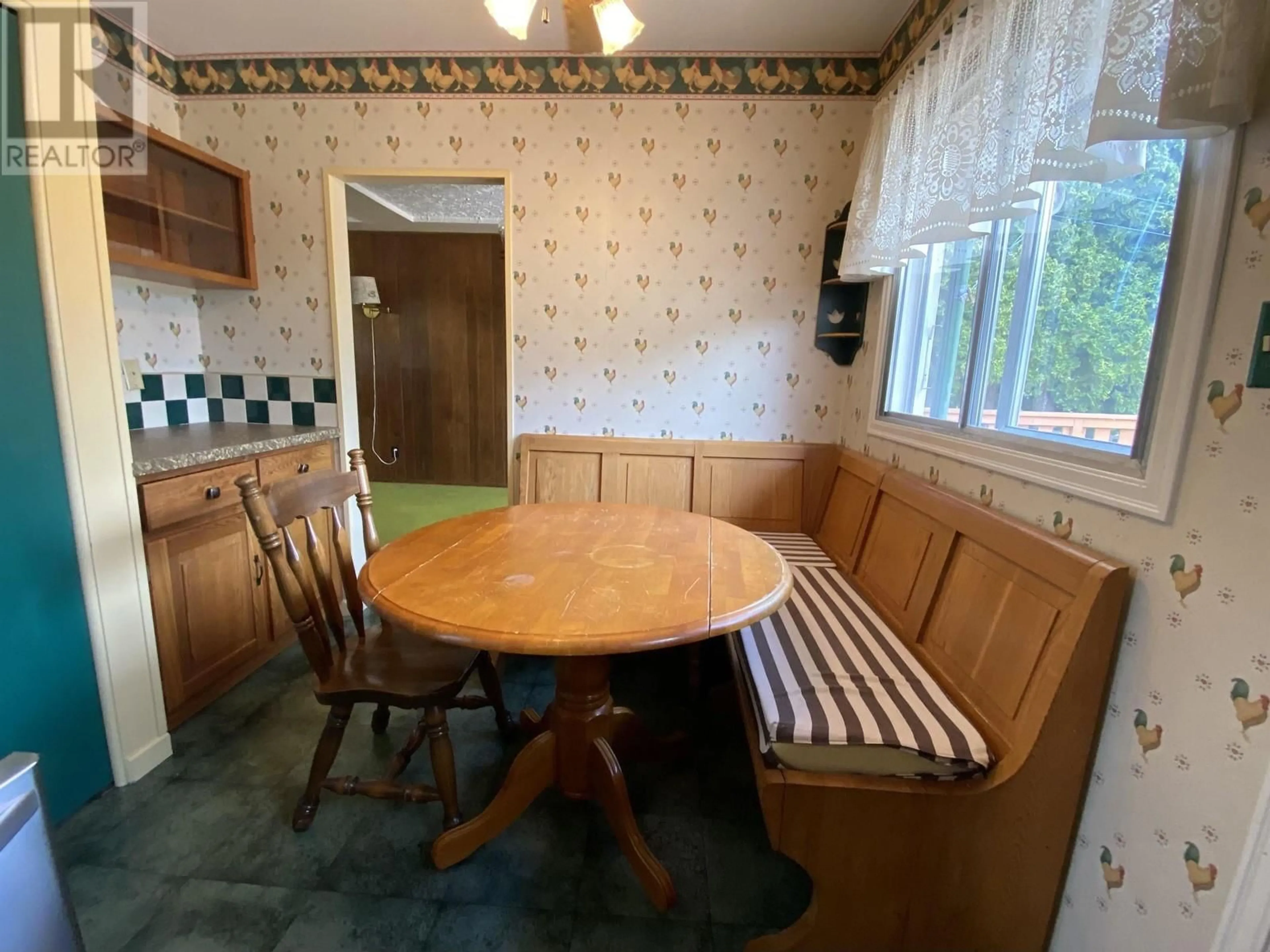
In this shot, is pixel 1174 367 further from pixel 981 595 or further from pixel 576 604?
pixel 576 604

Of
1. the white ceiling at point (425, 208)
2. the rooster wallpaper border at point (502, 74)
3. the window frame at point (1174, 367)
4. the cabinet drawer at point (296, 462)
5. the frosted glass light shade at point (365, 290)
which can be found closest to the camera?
the window frame at point (1174, 367)

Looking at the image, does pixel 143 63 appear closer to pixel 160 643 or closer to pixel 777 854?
pixel 160 643

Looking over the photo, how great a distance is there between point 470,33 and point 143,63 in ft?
4.77

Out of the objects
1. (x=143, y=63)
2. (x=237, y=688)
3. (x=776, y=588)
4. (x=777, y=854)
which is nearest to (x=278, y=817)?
(x=237, y=688)

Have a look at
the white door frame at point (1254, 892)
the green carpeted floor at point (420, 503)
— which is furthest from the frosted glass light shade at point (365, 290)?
the white door frame at point (1254, 892)

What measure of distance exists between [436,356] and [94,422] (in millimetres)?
3451

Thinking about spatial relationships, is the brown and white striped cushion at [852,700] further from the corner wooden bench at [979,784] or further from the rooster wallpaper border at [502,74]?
the rooster wallpaper border at [502,74]

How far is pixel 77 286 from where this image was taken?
1.37 m

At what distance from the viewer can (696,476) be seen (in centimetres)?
257

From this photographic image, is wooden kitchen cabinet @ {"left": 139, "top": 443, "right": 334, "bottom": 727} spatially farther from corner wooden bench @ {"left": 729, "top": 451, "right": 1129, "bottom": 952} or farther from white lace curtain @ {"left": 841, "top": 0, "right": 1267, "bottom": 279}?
white lace curtain @ {"left": 841, "top": 0, "right": 1267, "bottom": 279}

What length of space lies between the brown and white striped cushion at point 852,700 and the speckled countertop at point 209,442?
1.81 metres

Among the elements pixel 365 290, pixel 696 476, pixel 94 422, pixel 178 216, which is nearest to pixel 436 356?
pixel 365 290

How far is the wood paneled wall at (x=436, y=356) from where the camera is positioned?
462 cm

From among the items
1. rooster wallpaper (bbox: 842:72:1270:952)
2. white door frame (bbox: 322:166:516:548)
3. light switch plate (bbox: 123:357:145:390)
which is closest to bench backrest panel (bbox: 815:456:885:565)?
rooster wallpaper (bbox: 842:72:1270:952)
